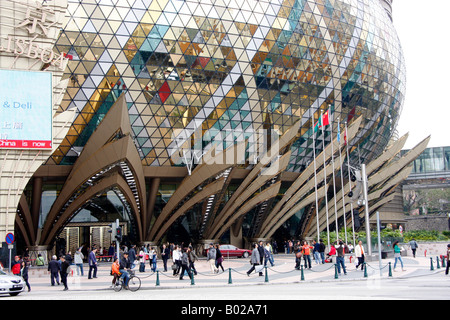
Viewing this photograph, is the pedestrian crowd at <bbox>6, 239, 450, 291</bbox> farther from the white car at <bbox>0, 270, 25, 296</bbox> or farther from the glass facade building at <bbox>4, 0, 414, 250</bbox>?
the glass facade building at <bbox>4, 0, 414, 250</bbox>

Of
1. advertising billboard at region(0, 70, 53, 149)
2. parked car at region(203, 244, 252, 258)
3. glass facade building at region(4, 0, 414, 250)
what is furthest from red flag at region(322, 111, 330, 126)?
advertising billboard at region(0, 70, 53, 149)

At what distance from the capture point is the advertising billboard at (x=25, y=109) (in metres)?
31.5

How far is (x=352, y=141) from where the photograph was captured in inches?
2361

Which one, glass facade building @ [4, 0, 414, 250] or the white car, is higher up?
glass facade building @ [4, 0, 414, 250]

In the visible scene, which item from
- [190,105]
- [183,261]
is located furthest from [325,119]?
[183,261]

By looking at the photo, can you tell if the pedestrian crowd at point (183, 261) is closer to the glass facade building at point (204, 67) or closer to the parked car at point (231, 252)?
the parked car at point (231, 252)

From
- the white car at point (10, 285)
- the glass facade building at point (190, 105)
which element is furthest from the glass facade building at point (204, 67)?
the white car at point (10, 285)

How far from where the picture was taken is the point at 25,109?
3194 centimetres

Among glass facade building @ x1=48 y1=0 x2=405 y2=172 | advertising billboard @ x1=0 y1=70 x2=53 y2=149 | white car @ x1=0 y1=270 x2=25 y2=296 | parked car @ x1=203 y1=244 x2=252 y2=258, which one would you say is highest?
glass facade building @ x1=48 y1=0 x2=405 y2=172

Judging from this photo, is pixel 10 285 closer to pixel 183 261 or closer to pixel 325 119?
pixel 183 261

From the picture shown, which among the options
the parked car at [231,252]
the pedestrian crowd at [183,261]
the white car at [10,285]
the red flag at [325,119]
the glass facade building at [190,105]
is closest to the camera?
the white car at [10,285]

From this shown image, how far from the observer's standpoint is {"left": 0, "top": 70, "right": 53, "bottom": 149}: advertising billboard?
Answer: 1241 inches

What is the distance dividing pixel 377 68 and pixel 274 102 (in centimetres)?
1599
